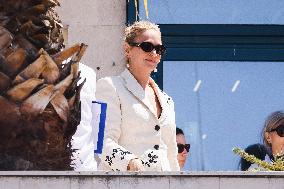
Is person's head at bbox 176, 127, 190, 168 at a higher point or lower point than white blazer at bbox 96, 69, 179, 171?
higher

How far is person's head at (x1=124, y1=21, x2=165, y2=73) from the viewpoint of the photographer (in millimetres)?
4824

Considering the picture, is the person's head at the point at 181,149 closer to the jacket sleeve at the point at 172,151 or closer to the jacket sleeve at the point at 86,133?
the jacket sleeve at the point at 172,151

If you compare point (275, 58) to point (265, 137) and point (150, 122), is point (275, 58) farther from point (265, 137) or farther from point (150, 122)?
point (150, 122)

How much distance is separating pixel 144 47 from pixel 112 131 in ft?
1.78

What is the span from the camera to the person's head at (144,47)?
15.8 ft

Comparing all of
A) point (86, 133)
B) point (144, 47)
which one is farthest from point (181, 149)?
point (86, 133)

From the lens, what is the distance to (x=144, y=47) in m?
4.83

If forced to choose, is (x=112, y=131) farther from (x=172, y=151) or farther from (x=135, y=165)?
(x=172, y=151)

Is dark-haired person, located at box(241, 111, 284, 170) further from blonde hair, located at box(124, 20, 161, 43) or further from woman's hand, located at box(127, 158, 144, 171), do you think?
woman's hand, located at box(127, 158, 144, 171)

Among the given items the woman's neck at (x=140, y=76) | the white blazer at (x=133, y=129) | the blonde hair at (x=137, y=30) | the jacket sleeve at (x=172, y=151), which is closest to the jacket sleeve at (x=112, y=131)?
the white blazer at (x=133, y=129)

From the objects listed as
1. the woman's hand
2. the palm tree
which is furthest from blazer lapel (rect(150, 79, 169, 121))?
the palm tree

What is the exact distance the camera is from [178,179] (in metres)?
3.02

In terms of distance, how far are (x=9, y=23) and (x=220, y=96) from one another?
19.2 ft

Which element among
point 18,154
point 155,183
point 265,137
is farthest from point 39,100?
point 265,137
